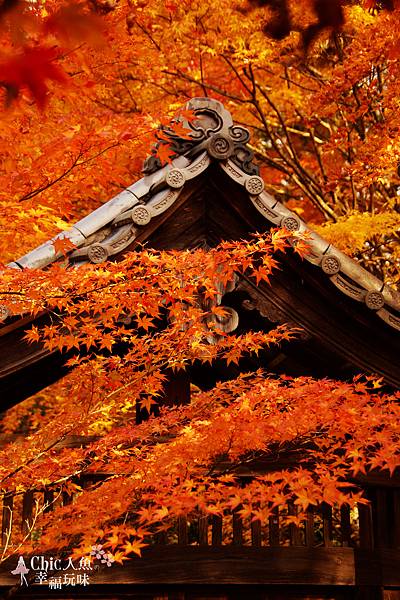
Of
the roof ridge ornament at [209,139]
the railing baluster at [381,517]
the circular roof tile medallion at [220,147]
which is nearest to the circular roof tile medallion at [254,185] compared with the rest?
the roof ridge ornament at [209,139]

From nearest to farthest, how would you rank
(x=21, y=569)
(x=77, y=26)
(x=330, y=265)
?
(x=77, y=26) < (x=21, y=569) < (x=330, y=265)

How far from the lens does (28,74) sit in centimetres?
258

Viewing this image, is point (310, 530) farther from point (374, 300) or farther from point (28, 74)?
point (28, 74)

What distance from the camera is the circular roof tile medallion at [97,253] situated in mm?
6500

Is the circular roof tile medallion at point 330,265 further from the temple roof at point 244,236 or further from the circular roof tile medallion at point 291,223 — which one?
the circular roof tile medallion at point 291,223

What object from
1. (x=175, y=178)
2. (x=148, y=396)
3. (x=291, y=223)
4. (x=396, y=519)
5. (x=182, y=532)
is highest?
(x=175, y=178)

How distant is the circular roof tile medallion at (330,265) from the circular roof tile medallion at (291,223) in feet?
1.22

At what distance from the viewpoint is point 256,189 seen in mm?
7066

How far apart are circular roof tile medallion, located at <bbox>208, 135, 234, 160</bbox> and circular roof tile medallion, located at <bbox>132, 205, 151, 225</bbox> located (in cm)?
80

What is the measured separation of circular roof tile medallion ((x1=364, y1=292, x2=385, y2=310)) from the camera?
7145 mm

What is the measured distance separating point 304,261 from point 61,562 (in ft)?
10.5

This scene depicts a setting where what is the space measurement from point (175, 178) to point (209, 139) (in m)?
0.50

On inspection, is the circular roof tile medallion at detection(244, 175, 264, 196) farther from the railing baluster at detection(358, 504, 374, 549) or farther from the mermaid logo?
the mermaid logo

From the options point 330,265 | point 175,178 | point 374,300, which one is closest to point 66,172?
point 175,178
